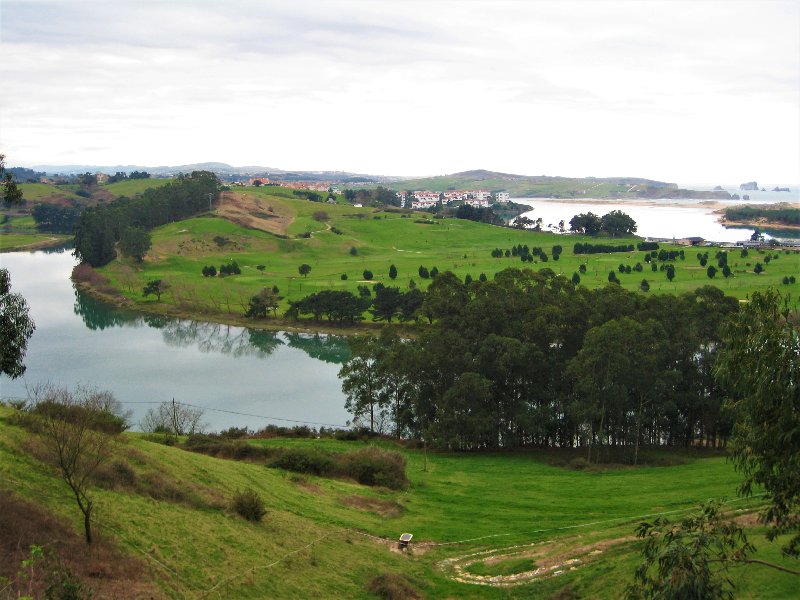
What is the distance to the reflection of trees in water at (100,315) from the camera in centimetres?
6969

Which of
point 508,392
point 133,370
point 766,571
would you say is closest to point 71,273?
point 133,370

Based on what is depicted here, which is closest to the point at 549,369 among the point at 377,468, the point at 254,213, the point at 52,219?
the point at 377,468

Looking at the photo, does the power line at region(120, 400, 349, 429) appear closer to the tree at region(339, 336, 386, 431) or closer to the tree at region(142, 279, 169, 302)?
the tree at region(339, 336, 386, 431)

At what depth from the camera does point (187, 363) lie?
181 ft

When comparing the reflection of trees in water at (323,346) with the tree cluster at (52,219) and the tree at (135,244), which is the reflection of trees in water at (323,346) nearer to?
the tree at (135,244)

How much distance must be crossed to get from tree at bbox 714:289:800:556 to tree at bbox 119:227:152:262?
9065 centimetres

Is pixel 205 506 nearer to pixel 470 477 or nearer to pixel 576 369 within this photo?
pixel 470 477

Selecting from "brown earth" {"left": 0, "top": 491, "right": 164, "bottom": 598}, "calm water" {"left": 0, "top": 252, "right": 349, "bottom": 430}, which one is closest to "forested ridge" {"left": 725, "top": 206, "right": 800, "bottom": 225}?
"calm water" {"left": 0, "top": 252, "right": 349, "bottom": 430}

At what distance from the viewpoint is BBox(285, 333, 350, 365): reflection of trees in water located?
5772 centimetres

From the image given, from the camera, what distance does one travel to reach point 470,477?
93.7 ft

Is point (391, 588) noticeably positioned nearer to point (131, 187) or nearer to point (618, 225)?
point (618, 225)

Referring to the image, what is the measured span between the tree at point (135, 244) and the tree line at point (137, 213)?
0.28 metres

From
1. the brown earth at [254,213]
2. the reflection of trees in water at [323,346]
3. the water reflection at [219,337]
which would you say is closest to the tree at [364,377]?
the reflection of trees in water at [323,346]

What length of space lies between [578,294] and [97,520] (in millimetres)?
27331
